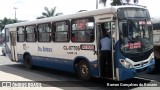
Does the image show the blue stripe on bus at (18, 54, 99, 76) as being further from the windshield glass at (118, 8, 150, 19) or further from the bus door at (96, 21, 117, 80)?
the windshield glass at (118, 8, 150, 19)

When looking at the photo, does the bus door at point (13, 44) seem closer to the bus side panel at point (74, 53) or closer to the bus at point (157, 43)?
the bus side panel at point (74, 53)

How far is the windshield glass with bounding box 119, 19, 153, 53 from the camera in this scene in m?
9.43

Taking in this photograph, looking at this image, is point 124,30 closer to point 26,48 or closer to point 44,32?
point 44,32

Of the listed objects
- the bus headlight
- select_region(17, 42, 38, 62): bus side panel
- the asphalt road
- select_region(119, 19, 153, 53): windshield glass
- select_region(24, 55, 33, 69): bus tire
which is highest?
select_region(119, 19, 153, 53): windshield glass

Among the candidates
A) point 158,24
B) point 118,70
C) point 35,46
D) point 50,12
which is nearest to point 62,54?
point 35,46

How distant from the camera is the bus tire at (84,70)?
10.8 m

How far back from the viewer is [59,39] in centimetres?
1257

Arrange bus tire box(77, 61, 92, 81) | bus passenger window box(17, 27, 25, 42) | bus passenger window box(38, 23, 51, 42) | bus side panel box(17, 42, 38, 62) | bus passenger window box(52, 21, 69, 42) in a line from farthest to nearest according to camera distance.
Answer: bus passenger window box(17, 27, 25, 42) → bus side panel box(17, 42, 38, 62) → bus passenger window box(38, 23, 51, 42) → bus passenger window box(52, 21, 69, 42) → bus tire box(77, 61, 92, 81)

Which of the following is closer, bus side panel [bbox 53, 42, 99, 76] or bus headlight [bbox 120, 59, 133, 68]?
bus headlight [bbox 120, 59, 133, 68]

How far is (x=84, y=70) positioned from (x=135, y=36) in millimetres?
2550

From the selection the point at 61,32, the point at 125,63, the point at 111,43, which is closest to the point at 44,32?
the point at 61,32

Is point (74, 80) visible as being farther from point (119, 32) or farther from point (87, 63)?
point (119, 32)

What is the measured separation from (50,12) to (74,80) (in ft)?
143

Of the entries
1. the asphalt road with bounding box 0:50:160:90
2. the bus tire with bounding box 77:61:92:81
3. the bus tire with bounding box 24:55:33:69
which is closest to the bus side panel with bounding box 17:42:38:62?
the bus tire with bounding box 24:55:33:69
